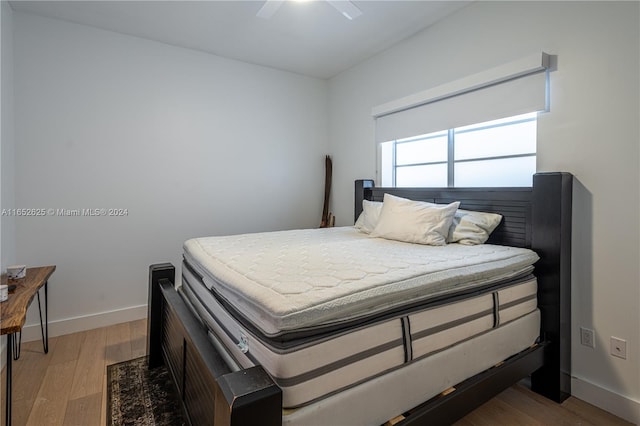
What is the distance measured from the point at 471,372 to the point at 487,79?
1.91 metres

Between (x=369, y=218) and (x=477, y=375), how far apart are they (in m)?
1.56

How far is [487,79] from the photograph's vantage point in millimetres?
2348

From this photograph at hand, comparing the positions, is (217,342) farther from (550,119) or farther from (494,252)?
(550,119)

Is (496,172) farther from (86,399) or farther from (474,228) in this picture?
(86,399)

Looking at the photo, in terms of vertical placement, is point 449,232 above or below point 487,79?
below

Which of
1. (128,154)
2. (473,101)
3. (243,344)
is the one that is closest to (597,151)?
(473,101)

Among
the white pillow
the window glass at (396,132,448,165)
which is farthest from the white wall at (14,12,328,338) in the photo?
the white pillow

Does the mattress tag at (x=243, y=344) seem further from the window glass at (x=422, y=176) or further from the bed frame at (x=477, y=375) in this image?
the window glass at (x=422, y=176)

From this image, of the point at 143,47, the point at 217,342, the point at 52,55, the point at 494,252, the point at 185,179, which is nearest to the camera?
the point at 217,342

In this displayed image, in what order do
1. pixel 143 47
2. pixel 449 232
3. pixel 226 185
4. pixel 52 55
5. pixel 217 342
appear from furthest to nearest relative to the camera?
pixel 226 185, pixel 143 47, pixel 52 55, pixel 449 232, pixel 217 342

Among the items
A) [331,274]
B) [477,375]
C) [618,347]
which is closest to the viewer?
[331,274]

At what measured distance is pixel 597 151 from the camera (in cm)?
187

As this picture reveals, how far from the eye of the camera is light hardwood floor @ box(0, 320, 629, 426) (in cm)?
173

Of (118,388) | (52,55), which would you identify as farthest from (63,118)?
(118,388)
